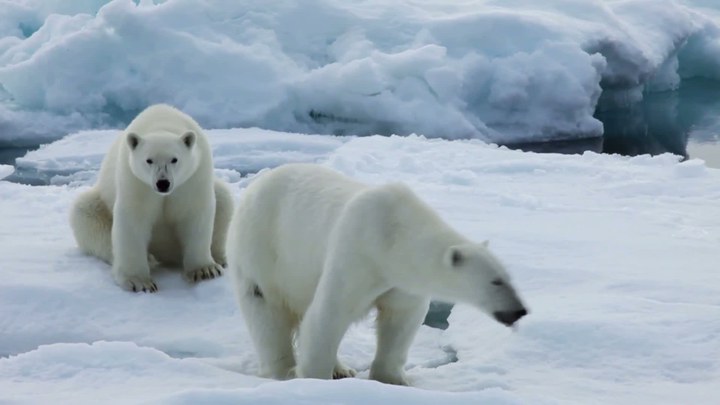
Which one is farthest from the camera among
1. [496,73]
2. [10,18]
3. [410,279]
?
[10,18]

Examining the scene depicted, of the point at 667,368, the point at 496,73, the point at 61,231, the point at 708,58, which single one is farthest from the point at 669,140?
the point at 667,368

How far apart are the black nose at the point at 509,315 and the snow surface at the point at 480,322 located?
26cm

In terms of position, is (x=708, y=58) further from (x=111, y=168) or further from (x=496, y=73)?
(x=111, y=168)

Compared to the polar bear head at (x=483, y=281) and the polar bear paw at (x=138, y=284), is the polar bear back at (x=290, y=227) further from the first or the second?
the polar bear paw at (x=138, y=284)

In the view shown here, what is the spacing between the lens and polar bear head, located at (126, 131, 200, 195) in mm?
4219

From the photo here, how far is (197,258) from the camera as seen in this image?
4582 millimetres

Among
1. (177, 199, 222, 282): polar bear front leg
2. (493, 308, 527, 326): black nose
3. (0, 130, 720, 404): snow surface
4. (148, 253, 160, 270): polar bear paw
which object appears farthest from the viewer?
(148, 253, 160, 270): polar bear paw

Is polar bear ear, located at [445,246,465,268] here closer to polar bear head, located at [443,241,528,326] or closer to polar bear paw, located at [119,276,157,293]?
polar bear head, located at [443,241,528,326]

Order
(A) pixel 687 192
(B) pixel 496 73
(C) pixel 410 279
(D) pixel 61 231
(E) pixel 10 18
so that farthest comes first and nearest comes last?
(E) pixel 10 18 < (B) pixel 496 73 < (A) pixel 687 192 < (D) pixel 61 231 < (C) pixel 410 279

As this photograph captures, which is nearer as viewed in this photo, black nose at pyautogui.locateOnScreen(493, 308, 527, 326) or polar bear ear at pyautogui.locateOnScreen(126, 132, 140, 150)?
black nose at pyautogui.locateOnScreen(493, 308, 527, 326)

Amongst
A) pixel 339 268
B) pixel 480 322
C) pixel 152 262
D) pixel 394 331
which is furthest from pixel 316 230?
pixel 152 262

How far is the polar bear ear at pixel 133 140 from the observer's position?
14.1ft

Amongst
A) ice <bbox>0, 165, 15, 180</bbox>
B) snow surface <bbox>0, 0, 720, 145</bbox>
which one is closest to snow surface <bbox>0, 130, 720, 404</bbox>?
ice <bbox>0, 165, 15, 180</bbox>

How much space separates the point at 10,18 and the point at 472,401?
14023 millimetres
